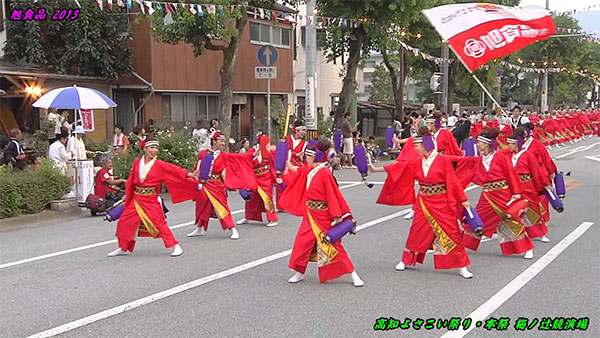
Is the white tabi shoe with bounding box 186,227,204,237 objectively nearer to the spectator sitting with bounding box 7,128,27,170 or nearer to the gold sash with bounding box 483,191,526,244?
the gold sash with bounding box 483,191,526,244

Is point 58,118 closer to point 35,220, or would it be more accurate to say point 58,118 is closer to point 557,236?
point 35,220

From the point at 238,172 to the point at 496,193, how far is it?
3.95m

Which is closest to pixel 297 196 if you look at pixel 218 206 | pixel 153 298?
pixel 153 298

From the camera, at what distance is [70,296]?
20.3 ft

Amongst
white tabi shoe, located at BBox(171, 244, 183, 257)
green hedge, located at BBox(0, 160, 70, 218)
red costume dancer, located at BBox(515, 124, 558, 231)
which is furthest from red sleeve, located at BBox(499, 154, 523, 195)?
green hedge, located at BBox(0, 160, 70, 218)

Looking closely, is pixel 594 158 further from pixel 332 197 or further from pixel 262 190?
pixel 332 197

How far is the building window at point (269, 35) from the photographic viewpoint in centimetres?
2547

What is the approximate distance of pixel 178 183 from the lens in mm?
8352

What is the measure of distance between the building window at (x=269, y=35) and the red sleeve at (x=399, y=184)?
19.1 m

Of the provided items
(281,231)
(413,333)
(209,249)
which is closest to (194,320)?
(413,333)

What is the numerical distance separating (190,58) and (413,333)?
18774 mm

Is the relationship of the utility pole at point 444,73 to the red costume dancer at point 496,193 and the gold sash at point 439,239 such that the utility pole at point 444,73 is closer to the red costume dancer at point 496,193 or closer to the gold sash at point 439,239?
the red costume dancer at point 496,193

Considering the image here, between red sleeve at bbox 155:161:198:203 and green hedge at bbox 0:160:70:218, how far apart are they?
12.1 feet

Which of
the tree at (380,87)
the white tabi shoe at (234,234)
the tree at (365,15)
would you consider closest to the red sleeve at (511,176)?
the white tabi shoe at (234,234)
